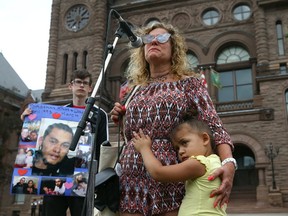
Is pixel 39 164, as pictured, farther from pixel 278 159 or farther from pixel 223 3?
pixel 223 3

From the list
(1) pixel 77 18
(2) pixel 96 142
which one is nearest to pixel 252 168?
(1) pixel 77 18

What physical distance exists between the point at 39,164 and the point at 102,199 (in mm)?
1494

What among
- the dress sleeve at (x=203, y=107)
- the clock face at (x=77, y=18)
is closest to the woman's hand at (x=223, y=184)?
the dress sleeve at (x=203, y=107)

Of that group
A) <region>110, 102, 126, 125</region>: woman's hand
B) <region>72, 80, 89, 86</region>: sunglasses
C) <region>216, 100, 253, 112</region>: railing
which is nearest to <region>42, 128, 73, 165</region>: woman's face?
<region>72, 80, 89, 86</region>: sunglasses

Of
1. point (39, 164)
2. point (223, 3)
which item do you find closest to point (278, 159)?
point (223, 3)

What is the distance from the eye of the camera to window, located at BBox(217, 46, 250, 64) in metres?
26.1

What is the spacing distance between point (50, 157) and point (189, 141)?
77.2 inches

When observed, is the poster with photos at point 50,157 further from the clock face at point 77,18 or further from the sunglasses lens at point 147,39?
the clock face at point 77,18

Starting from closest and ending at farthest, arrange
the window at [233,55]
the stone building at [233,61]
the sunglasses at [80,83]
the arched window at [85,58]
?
the sunglasses at [80,83] → the stone building at [233,61] → the window at [233,55] → the arched window at [85,58]

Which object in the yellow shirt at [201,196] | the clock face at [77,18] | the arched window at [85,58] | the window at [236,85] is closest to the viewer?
the yellow shirt at [201,196]

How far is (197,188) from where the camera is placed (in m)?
2.49

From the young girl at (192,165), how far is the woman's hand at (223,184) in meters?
0.03

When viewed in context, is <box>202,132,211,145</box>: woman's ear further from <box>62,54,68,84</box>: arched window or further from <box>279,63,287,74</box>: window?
<box>62,54,68,84</box>: arched window

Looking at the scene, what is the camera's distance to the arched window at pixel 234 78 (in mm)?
25469
